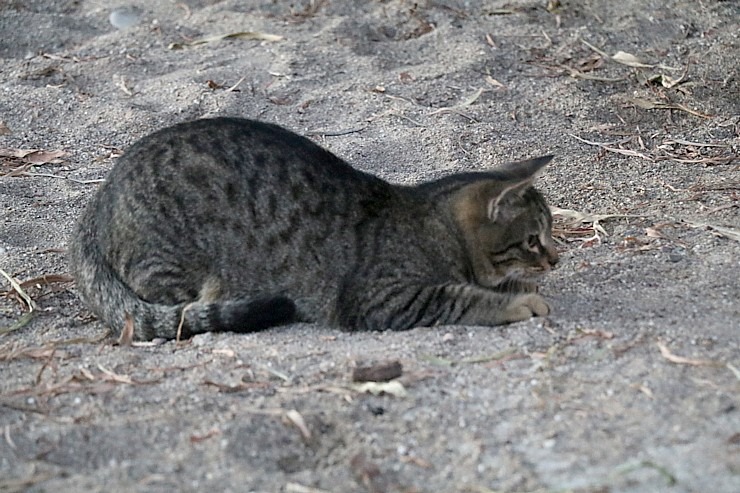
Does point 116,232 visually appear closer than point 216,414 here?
No

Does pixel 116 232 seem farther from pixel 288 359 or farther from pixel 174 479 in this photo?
pixel 174 479

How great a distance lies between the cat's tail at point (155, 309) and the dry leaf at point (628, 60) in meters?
3.81

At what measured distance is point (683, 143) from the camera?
22.5ft

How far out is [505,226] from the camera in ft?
17.1

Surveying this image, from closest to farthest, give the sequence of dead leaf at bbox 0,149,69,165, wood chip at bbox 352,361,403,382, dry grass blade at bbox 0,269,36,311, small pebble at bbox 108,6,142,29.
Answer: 1. wood chip at bbox 352,361,403,382
2. dry grass blade at bbox 0,269,36,311
3. dead leaf at bbox 0,149,69,165
4. small pebble at bbox 108,6,142,29

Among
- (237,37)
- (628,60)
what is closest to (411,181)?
(628,60)

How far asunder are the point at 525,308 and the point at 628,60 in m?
3.54

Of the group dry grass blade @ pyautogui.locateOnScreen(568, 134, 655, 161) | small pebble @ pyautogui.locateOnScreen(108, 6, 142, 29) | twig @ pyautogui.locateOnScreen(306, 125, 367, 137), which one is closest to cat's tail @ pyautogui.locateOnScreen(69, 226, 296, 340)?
twig @ pyautogui.locateOnScreen(306, 125, 367, 137)

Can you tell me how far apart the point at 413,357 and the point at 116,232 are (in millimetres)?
1583

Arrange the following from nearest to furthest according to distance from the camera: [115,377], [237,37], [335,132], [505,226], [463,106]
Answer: [115,377] → [505,226] → [335,132] → [463,106] → [237,37]

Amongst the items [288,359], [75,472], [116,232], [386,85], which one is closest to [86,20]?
[386,85]

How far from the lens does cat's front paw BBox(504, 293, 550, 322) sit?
15.9 ft

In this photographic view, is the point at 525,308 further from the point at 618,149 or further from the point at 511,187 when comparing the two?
the point at 618,149

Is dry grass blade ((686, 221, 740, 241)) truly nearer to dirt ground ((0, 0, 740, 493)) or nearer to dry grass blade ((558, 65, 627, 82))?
dirt ground ((0, 0, 740, 493))
